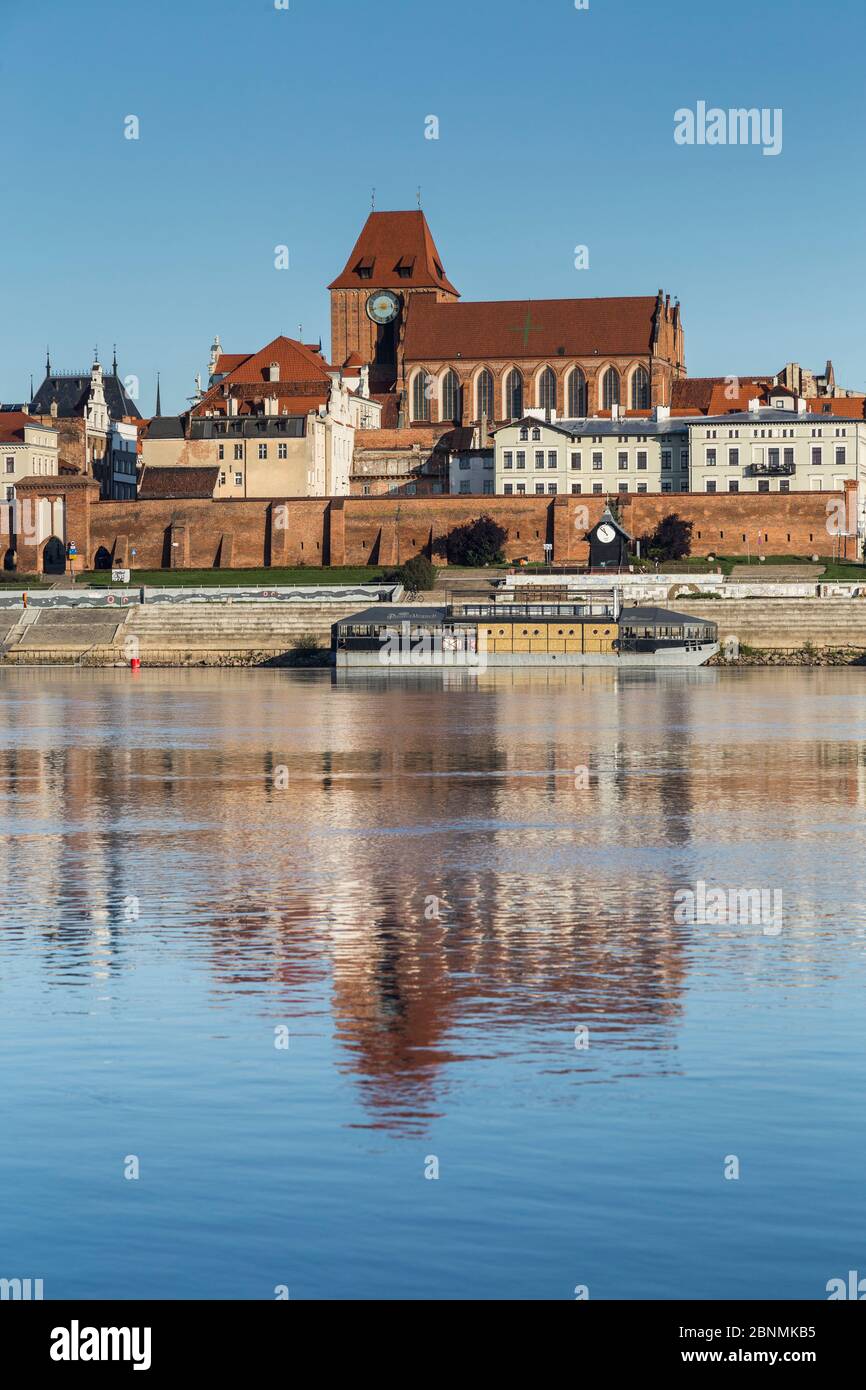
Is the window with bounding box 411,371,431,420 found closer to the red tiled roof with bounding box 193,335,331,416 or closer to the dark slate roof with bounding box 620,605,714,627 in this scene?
the red tiled roof with bounding box 193,335,331,416

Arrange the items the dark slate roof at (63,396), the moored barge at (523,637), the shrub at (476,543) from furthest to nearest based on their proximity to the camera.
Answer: the dark slate roof at (63,396) < the shrub at (476,543) < the moored barge at (523,637)

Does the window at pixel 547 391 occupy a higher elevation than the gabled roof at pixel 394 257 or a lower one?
lower

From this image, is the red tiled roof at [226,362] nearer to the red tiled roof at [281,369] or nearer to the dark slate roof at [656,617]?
the red tiled roof at [281,369]

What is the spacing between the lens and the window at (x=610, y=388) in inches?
5108

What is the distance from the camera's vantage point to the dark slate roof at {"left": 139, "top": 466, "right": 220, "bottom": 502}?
110 m

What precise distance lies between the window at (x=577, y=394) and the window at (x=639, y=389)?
3.31m

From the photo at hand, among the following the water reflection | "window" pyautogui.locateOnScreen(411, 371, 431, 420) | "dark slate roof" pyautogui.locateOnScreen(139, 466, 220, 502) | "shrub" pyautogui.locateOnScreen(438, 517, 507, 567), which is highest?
"window" pyautogui.locateOnScreen(411, 371, 431, 420)

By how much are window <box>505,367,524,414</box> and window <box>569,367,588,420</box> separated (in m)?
3.34

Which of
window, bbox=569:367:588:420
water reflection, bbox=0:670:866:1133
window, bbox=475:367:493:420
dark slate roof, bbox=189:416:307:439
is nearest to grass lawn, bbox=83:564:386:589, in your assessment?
dark slate roof, bbox=189:416:307:439

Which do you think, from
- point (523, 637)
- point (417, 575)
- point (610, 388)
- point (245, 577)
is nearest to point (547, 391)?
point (610, 388)

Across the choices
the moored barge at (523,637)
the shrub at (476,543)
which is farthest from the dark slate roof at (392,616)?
the shrub at (476,543)

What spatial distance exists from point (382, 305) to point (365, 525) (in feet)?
122

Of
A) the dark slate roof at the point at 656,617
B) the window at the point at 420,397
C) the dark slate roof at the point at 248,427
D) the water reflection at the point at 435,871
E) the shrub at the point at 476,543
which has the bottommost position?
the water reflection at the point at 435,871

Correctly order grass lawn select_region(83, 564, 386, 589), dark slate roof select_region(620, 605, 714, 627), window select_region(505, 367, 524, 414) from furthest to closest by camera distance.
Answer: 1. window select_region(505, 367, 524, 414)
2. grass lawn select_region(83, 564, 386, 589)
3. dark slate roof select_region(620, 605, 714, 627)
